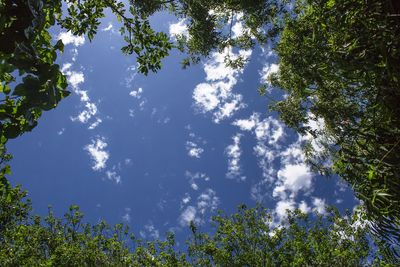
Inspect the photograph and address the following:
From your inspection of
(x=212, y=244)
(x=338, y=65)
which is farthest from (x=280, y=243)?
(x=338, y=65)

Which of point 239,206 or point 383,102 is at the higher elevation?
point 239,206

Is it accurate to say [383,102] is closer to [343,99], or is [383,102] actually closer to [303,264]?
[343,99]

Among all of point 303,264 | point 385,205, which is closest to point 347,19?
point 385,205

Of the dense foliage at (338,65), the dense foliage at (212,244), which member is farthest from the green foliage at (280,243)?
the dense foliage at (338,65)

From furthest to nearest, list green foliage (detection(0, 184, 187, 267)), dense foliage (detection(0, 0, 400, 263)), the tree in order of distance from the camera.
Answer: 1. green foliage (detection(0, 184, 187, 267))
2. the tree
3. dense foliage (detection(0, 0, 400, 263))

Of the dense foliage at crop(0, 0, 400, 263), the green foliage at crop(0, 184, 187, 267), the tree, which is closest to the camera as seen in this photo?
the dense foliage at crop(0, 0, 400, 263)

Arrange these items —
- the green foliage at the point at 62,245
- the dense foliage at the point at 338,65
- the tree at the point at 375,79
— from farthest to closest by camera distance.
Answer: the green foliage at the point at 62,245, the tree at the point at 375,79, the dense foliage at the point at 338,65

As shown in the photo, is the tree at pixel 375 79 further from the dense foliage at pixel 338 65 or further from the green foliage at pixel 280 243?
the green foliage at pixel 280 243

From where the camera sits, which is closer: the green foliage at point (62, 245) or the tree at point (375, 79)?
the tree at point (375, 79)

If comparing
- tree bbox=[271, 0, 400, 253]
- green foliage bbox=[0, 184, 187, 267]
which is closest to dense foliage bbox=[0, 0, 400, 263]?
tree bbox=[271, 0, 400, 253]

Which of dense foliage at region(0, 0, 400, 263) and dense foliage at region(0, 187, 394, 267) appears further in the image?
dense foliage at region(0, 187, 394, 267)

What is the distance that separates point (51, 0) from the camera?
2.67 meters

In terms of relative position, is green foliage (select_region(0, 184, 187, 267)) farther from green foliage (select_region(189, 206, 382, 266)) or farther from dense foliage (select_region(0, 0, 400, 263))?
dense foliage (select_region(0, 0, 400, 263))

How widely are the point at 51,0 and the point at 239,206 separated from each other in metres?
27.9
